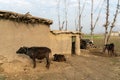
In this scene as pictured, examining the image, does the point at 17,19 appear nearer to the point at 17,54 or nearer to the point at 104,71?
the point at 17,54

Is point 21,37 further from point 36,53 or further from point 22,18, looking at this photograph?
point 36,53

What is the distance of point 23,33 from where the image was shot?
1762cm

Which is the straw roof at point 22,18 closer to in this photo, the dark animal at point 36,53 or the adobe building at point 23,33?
the adobe building at point 23,33

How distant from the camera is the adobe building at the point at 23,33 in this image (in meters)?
16.2

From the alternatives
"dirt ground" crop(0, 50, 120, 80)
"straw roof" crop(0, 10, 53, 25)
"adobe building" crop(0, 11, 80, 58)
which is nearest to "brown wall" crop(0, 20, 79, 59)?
"adobe building" crop(0, 11, 80, 58)

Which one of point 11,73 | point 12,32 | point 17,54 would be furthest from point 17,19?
point 11,73

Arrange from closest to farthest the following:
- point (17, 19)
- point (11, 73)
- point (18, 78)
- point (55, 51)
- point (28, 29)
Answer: point (18, 78) → point (11, 73) → point (17, 19) → point (28, 29) → point (55, 51)

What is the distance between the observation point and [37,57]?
57.1 ft

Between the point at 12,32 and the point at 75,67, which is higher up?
the point at 12,32

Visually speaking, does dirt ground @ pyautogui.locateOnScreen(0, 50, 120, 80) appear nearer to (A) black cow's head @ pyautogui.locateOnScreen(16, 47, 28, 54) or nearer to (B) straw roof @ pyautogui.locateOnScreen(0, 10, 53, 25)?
(A) black cow's head @ pyautogui.locateOnScreen(16, 47, 28, 54)

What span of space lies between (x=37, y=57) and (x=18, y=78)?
107 inches

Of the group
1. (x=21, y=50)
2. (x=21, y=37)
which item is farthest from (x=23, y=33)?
(x=21, y=50)

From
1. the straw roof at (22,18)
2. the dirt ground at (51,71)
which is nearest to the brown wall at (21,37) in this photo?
the straw roof at (22,18)

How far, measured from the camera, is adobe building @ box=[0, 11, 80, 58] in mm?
16209
